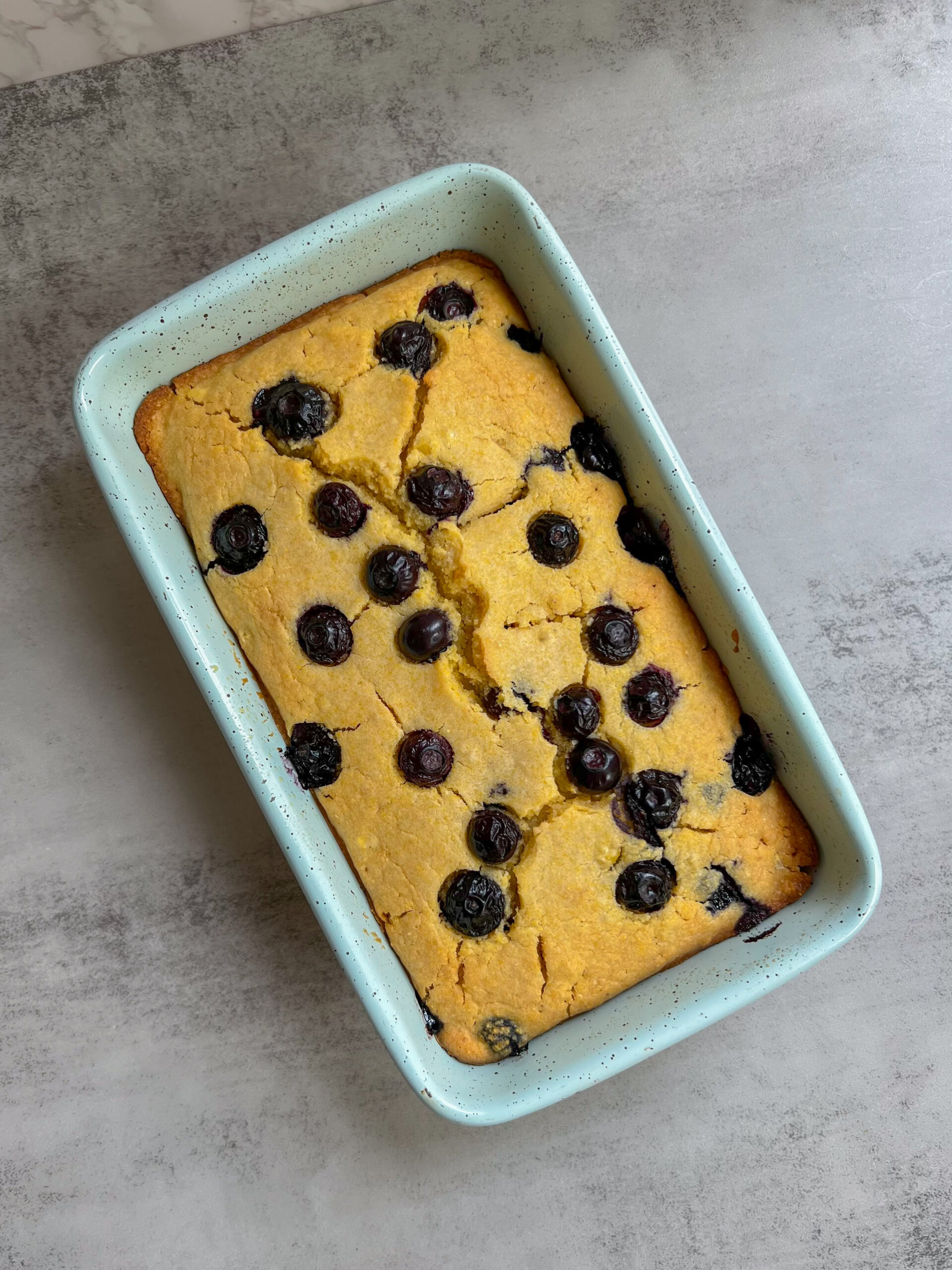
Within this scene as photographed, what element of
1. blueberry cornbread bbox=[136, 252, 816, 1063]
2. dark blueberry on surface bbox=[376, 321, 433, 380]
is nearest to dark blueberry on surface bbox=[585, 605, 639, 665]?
blueberry cornbread bbox=[136, 252, 816, 1063]

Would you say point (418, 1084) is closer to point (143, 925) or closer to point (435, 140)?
point (143, 925)

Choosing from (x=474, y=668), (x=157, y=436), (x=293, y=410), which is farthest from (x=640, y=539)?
(x=157, y=436)

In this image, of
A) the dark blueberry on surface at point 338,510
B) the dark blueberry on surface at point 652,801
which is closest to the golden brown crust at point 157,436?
the dark blueberry on surface at point 338,510

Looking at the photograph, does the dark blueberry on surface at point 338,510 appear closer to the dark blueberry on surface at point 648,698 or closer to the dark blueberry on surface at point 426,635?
the dark blueberry on surface at point 426,635

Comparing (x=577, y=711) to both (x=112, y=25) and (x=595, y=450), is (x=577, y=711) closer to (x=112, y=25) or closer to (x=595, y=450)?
(x=595, y=450)

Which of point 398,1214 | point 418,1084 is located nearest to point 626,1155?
point 398,1214

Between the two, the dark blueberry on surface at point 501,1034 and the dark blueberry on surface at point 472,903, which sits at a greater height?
the dark blueberry on surface at point 472,903

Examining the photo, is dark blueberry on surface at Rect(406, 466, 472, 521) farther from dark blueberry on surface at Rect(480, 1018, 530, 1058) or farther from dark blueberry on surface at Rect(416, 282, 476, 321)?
dark blueberry on surface at Rect(480, 1018, 530, 1058)
